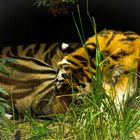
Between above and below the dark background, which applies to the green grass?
below

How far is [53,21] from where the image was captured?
5.03 metres

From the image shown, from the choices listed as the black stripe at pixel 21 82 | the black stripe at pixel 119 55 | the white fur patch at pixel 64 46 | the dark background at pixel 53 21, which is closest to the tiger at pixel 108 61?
the black stripe at pixel 119 55

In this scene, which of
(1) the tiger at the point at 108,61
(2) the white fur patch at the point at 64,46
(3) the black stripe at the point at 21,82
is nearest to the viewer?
(1) the tiger at the point at 108,61

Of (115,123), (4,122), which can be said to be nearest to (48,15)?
(4,122)

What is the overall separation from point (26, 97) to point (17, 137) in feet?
4.78

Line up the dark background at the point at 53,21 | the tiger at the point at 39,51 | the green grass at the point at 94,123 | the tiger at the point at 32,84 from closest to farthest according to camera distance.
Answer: the green grass at the point at 94,123, the tiger at the point at 32,84, the tiger at the point at 39,51, the dark background at the point at 53,21

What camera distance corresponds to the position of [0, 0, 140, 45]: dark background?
4.82m

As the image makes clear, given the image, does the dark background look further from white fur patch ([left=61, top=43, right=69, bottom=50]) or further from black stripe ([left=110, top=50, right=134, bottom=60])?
black stripe ([left=110, top=50, right=134, bottom=60])

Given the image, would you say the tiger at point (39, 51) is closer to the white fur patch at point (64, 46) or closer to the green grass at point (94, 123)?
the white fur patch at point (64, 46)

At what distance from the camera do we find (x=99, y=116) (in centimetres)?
276

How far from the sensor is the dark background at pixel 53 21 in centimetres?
482

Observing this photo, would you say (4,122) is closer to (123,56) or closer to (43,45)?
(123,56)

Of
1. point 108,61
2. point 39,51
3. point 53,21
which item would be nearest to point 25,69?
point 39,51

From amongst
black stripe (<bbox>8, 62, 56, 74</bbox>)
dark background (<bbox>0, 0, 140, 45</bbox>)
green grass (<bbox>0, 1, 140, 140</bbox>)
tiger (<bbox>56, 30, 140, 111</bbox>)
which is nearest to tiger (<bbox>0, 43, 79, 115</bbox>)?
black stripe (<bbox>8, 62, 56, 74</bbox>)
